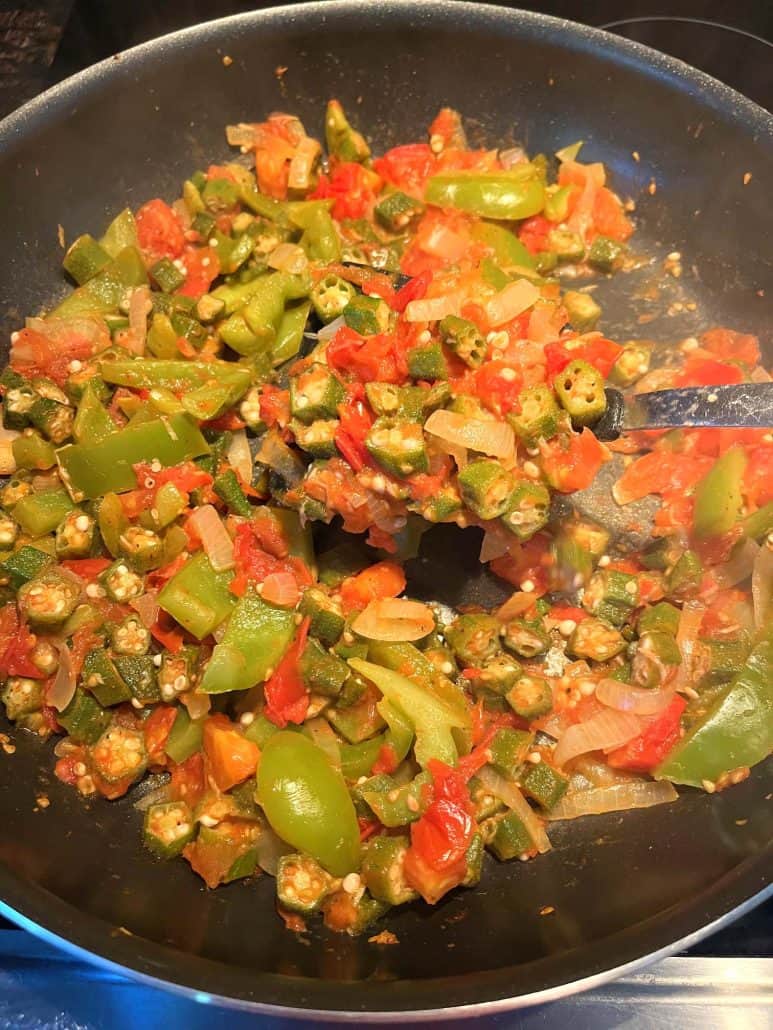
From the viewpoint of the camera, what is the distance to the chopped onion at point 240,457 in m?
3.70

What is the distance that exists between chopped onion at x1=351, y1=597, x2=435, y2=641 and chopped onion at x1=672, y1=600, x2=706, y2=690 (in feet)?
3.50

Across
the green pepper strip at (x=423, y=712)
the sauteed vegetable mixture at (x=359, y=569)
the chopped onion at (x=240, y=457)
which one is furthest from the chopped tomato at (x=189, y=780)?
the chopped onion at (x=240, y=457)

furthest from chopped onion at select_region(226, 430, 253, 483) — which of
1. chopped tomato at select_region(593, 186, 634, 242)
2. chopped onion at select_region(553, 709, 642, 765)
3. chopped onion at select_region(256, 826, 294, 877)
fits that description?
chopped tomato at select_region(593, 186, 634, 242)

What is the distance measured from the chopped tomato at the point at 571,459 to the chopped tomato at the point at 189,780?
1859 mm

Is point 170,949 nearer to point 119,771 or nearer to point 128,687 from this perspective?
point 119,771

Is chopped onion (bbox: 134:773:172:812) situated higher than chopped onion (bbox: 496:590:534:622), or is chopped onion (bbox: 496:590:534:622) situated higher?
chopped onion (bbox: 496:590:534:622)

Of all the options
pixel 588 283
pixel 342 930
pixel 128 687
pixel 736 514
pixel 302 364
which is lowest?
pixel 342 930

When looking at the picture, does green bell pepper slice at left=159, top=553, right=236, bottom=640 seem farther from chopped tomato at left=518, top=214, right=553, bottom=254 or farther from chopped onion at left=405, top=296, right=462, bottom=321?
chopped tomato at left=518, top=214, right=553, bottom=254

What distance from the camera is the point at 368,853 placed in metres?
3.00

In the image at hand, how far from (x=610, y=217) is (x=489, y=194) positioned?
2.45 ft

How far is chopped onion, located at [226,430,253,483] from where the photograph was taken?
370 cm

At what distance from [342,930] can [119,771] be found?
1081 millimetres

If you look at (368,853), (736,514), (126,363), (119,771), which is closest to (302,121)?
(126,363)

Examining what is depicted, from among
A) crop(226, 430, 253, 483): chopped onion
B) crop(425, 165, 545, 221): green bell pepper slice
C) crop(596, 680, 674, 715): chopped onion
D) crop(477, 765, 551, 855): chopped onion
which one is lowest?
crop(477, 765, 551, 855): chopped onion
